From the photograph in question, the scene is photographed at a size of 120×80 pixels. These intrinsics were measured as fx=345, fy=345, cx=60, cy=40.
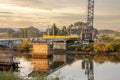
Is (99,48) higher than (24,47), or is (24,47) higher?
(99,48)

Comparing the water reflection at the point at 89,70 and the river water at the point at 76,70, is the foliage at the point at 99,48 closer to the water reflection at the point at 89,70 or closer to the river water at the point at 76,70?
the river water at the point at 76,70

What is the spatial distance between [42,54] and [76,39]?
27092 mm

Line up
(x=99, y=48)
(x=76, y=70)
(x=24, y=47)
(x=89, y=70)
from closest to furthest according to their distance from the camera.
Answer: (x=89, y=70) → (x=76, y=70) → (x=99, y=48) → (x=24, y=47)

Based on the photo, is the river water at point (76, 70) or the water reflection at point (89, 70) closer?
the river water at point (76, 70)

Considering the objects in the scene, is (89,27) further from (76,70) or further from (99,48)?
(76,70)

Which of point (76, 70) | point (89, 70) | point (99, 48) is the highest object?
point (89, 70)

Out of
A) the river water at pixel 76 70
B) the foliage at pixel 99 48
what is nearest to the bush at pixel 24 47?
the foliage at pixel 99 48

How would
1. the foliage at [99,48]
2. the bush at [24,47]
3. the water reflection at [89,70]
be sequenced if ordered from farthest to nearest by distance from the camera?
1. the bush at [24,47]
2. the foliage at [99,48]
3. the water reflection at [89,70]

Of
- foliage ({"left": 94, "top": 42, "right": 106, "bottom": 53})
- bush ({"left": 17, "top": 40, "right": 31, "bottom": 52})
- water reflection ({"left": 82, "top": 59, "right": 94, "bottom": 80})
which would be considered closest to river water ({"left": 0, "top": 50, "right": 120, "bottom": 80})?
water reflection ({"left": 82, "top": 59, "right": 94, "bottom": 80})

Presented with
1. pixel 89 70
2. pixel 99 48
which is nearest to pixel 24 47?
pixel 99 48

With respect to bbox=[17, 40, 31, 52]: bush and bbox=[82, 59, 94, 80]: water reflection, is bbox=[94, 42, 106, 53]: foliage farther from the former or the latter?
bbox=[82, 59, 94, 80]: water reflection

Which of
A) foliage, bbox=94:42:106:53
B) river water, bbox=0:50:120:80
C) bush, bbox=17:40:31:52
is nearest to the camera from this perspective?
river water, bbox=0:50:120:80

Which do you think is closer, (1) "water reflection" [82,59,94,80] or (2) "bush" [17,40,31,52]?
(1) "water reflection" [82,59,94,80]

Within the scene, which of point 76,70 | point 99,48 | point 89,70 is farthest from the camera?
point 99,48
